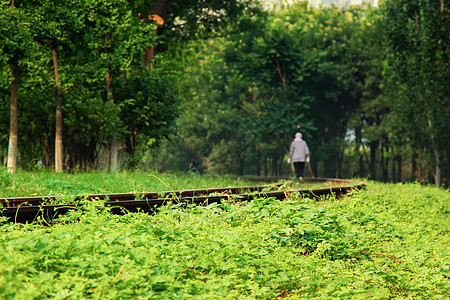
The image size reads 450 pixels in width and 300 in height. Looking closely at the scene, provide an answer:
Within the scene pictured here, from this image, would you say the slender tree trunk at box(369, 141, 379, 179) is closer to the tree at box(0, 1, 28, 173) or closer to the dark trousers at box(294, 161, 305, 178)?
the dark trousers at box(294, 161, 305, 178)

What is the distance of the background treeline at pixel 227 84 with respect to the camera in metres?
16.1

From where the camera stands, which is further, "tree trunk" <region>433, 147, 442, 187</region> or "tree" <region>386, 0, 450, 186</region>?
"tree trunk" <region>433, 147, 442, 187</region>

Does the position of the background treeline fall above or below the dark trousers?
above

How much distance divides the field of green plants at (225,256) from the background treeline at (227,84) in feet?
32.9

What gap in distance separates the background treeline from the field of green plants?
1004 centimetres

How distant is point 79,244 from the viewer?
437 cm

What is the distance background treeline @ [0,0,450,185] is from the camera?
16.1m

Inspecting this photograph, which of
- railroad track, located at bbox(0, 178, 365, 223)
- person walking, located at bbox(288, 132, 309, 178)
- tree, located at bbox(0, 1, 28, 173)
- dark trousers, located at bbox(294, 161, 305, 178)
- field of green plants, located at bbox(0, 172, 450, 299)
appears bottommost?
field of green plants, located at bbox(0, 172, 450, 299)

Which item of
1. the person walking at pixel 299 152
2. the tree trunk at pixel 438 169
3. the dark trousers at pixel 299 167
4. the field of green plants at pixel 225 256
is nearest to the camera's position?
the field of green plants at pixel 225 256

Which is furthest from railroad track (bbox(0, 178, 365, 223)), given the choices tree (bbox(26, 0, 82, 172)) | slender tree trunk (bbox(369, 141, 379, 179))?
slender tree trunk (bbox(369, 141, 379, 179))

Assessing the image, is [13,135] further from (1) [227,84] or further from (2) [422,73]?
(1) [227,84]

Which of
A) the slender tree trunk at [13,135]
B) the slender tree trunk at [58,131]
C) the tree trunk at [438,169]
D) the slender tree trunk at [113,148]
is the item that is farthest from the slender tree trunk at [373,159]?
the slender tree trunk at [13,135]

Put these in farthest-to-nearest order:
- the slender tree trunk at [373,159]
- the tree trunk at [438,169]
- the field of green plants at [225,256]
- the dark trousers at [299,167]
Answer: the slender tree trunk at [373,159]
the tree trunk at [438,169]
the dark trousers at [299,167]
the field of green plants at [225,256]

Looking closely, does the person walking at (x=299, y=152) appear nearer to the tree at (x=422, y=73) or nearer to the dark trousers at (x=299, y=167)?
the dark trousers at (x=299, y=167)
